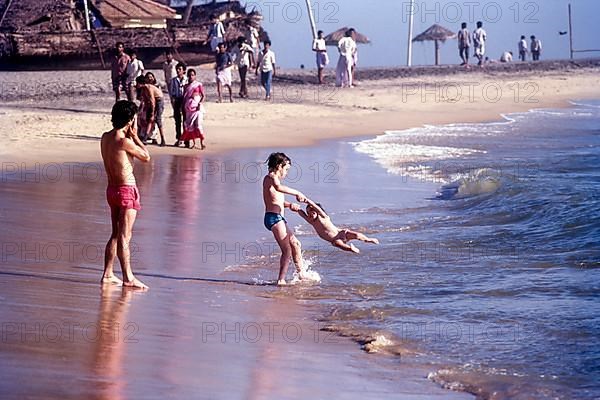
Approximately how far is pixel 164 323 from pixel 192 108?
11.5m

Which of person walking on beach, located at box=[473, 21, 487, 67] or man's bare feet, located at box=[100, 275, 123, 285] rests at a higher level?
person walking on beach, located at box=[473, 21, 487, 67]

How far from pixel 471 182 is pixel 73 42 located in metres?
18.2

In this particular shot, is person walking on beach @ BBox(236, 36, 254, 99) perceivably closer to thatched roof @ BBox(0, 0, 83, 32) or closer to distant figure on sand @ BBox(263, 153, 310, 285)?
thatched roof @ BBox(0, 0, 83, 32)

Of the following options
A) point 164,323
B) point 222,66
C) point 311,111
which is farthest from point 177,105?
point 164,323

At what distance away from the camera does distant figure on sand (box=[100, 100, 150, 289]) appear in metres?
8.14

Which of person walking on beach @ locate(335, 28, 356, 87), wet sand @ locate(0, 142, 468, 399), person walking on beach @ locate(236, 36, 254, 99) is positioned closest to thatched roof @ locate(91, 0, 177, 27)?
person walking on beach @ locate(335, 28, 356, 87)

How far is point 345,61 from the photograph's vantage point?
103 ft

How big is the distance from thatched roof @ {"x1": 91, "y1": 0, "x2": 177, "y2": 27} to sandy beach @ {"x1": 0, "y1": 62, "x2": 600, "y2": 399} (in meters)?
12.6

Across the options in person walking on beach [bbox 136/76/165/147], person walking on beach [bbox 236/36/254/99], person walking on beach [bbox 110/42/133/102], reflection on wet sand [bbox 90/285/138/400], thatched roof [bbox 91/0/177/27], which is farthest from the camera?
thatched roof [bbox 91/0/177/27]

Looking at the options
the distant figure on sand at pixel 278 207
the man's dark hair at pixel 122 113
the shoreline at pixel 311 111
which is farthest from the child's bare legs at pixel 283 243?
the shoreline at pixel 311 111

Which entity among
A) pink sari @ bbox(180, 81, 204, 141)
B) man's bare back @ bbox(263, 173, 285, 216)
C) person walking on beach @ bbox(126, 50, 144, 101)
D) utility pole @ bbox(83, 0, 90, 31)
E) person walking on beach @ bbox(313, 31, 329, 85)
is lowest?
man's bare back @ bbox(263, 173, 285, 216)

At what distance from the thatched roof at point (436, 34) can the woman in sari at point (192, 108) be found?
109 feet

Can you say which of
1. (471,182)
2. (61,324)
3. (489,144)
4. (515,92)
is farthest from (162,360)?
(515,92)

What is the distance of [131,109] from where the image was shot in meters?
8.13
